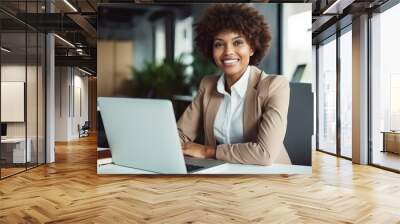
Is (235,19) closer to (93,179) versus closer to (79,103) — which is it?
(93,179)

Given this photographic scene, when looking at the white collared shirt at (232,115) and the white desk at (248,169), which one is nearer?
the white collared shirt at (232,115)

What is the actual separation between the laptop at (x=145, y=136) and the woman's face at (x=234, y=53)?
1070 millimetres

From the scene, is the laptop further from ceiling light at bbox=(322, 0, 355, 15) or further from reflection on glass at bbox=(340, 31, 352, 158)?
reflection on glass at bbox=(340, 31, 352, 158)

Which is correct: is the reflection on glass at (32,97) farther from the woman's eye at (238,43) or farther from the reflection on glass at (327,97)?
the reflection on glass at (327,97)

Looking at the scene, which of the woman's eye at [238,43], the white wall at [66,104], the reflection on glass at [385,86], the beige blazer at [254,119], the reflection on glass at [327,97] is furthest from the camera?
the white wall at [66,104]

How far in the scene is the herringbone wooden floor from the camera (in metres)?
3.89

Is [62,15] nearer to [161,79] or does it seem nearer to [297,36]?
[161,79]

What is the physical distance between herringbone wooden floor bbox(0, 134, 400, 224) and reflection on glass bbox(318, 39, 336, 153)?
9.23 feet

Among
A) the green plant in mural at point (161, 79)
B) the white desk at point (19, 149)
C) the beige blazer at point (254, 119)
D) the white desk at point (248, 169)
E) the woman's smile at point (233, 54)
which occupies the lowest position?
the white desk at point (248, 169)

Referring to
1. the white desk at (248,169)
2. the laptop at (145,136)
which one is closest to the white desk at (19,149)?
the laptop at (145,136)

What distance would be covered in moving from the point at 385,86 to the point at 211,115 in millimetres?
3602

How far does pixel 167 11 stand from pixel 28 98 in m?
3.14

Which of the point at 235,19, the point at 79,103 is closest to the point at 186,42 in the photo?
the point at 235,19

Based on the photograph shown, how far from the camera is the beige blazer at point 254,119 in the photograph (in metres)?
5.73
